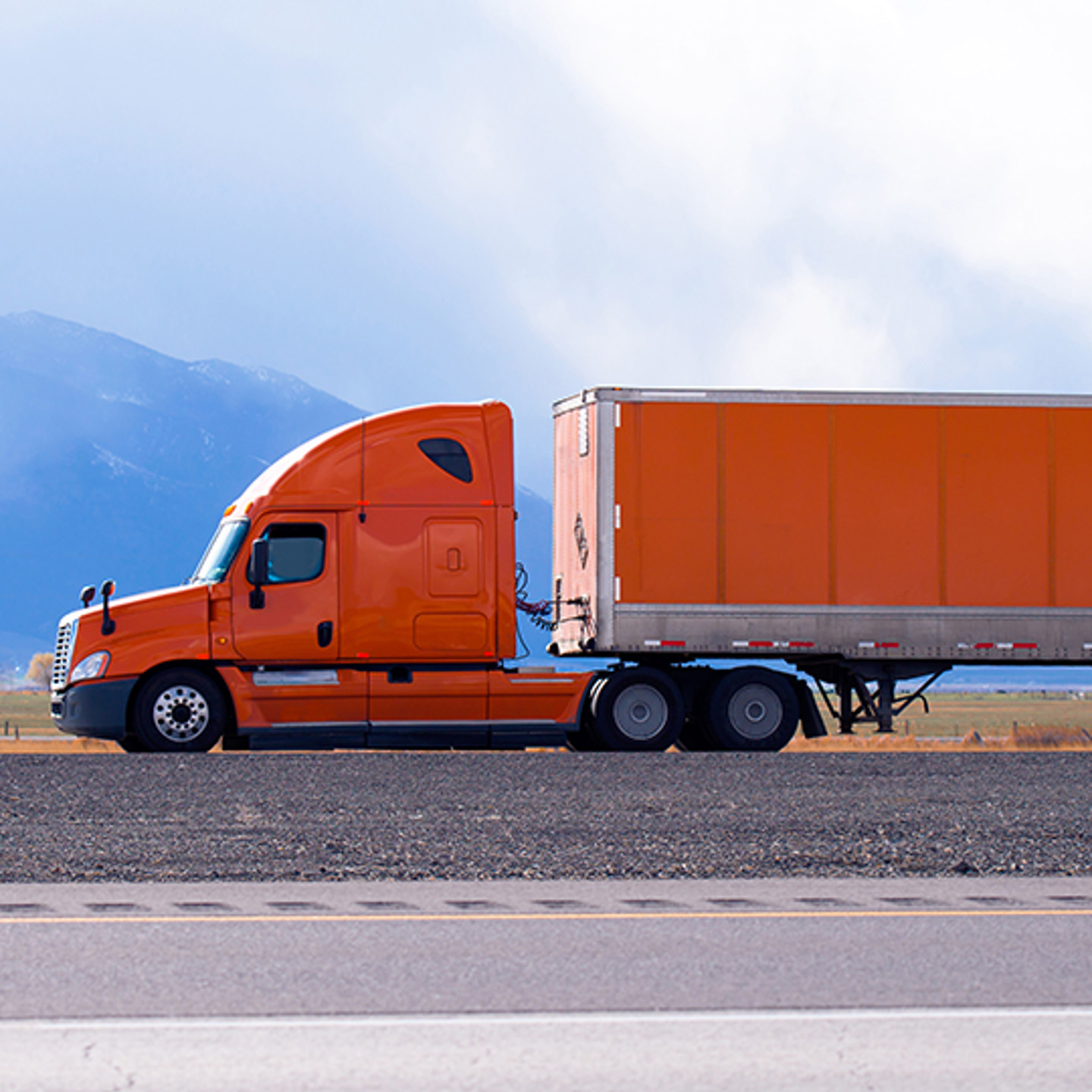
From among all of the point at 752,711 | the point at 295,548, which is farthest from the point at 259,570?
the point at 752,711

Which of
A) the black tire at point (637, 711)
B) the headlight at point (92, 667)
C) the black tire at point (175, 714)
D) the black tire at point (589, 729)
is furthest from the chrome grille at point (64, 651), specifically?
the black tire at point (637, 711)

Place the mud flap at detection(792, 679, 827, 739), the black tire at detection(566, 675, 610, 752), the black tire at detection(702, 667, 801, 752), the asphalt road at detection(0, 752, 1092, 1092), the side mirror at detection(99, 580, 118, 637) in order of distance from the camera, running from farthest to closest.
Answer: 1. the mud flap at detection(792, 679, 827, 739)
2. the black tire at detection(702, 667, 801, 752)
3. the black tire at detection(566, 675, 610, 752)
4. the side mirror at detection(99, 580, 118, 637)
5. the asphalt road at detection(0, 752, 1092, 1092)

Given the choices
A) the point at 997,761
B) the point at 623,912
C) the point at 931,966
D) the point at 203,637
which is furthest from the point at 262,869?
the point at 997,761

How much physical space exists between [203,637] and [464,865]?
9.23 meters

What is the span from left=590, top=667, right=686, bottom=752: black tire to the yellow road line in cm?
1096

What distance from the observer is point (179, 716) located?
60.2ft

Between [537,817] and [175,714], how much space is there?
737 centimetres

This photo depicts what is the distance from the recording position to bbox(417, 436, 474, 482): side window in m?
18.8

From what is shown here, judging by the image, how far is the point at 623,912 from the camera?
8.07 metres

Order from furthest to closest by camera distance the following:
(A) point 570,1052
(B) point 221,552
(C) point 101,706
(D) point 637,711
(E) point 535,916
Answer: (D) point 637,711, (B) point 221,552, (C) point 101,706, (E) point 535,916, (A) point 570,1052

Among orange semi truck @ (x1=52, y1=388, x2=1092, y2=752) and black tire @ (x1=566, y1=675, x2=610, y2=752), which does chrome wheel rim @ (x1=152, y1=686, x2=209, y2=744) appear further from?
black tire @ (x1=566, y1=675, x2=610, y2=752)

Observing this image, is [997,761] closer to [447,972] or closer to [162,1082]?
[447,972]

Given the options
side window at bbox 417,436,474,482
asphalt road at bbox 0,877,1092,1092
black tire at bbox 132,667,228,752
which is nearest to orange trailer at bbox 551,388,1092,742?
side window at bbox 417,436,474,482

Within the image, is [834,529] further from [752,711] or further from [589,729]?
[589,729]
